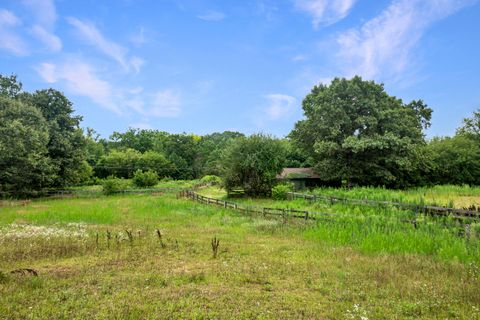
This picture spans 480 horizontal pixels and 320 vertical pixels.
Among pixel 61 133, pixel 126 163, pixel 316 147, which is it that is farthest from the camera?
pixel 126 163

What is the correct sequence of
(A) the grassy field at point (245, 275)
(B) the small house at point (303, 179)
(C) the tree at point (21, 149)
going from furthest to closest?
1. (B) the small house at point (303, 179)
2. (C) the tree at point (21, 149)
3. (A) the grassy field at point (245, 275)

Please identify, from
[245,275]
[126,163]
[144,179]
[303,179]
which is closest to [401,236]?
[245,275]

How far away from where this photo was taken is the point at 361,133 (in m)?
35.0

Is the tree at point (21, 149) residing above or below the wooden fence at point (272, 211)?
above

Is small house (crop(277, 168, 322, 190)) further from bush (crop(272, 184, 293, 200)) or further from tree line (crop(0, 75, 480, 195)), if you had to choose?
bush (crop(272, 184, 293, 200))

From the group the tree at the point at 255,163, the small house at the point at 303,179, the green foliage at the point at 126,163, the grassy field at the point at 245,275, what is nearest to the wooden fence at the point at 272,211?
the grassy field at the point at 245,275

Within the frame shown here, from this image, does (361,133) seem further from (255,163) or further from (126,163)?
(126,163)

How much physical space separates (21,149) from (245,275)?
3063cm

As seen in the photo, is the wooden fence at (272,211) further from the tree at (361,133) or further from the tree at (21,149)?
the tree at (21,149)

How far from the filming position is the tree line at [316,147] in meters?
30.6

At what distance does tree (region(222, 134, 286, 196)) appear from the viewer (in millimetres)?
30125

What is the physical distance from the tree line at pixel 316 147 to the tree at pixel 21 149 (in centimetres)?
8

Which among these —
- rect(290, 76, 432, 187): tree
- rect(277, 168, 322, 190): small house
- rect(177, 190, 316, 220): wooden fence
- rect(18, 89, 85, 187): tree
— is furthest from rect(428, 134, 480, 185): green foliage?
rect(18, 89, 85, 187): tree

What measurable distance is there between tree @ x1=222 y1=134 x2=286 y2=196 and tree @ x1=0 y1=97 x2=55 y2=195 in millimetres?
19542
